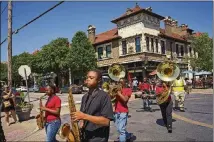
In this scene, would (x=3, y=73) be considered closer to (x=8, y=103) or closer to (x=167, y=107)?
(x=8, y=103)

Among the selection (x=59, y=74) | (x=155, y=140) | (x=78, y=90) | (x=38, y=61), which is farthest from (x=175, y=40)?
(x=155, y=140)

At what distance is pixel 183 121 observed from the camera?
977cm

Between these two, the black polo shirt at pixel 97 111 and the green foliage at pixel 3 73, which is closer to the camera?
the black polo shirt at pixel 97 111

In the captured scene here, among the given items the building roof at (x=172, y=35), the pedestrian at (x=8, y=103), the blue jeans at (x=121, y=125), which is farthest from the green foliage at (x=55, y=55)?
the blue jeans at (x=121, y=125)

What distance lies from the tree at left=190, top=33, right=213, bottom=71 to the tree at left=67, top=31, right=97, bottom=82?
14373mm

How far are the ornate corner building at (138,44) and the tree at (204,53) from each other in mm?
3821

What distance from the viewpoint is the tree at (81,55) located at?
34.9 metres

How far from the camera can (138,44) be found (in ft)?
106

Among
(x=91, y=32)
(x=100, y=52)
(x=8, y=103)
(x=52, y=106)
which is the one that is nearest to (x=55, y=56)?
(x=91, y=32)

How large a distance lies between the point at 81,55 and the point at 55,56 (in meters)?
7.76

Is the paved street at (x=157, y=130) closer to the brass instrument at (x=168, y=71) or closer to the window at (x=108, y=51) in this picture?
the brass instrument at (x=168, y=71)

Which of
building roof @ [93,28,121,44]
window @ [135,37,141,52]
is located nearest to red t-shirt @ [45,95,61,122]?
window @ [135,37,141,52]

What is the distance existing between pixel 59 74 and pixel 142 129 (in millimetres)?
37724

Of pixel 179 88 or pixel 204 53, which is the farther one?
pixel 204 53
